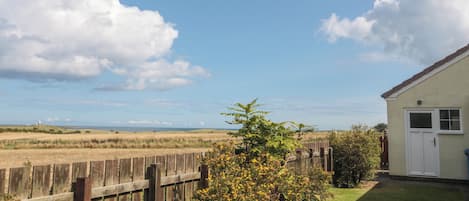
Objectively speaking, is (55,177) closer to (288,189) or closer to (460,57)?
(288,189)

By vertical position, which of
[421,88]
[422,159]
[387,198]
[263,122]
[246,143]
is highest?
[421,88]

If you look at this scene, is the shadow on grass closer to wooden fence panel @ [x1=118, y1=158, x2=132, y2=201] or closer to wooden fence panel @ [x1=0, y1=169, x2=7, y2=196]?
wooden fence panel @ [x1=118, y1=158, x2=132, y2=201]

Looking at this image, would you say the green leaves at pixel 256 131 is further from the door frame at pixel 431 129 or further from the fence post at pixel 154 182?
the door frame at pixel 431 129

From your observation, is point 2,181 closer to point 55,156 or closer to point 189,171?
point 189,171

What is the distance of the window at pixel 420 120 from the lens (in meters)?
11.1

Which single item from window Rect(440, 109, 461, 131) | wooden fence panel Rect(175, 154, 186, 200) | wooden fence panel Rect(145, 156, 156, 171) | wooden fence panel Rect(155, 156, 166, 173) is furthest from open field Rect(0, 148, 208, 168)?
wooden fence panel Rect(145, 156, 156, 171)

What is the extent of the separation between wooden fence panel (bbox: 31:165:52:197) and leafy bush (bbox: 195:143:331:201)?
6.21ft

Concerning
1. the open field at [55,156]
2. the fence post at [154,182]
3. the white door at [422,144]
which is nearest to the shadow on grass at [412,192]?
the white door at [422,144]

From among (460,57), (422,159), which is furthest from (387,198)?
(460,57)

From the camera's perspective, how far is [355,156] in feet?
33.5

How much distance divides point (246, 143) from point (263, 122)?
0.48 metres

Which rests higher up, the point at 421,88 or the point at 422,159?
the point at 421,88

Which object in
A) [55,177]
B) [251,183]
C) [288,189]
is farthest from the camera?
[288,189]

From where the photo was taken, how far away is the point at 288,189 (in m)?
5.77
